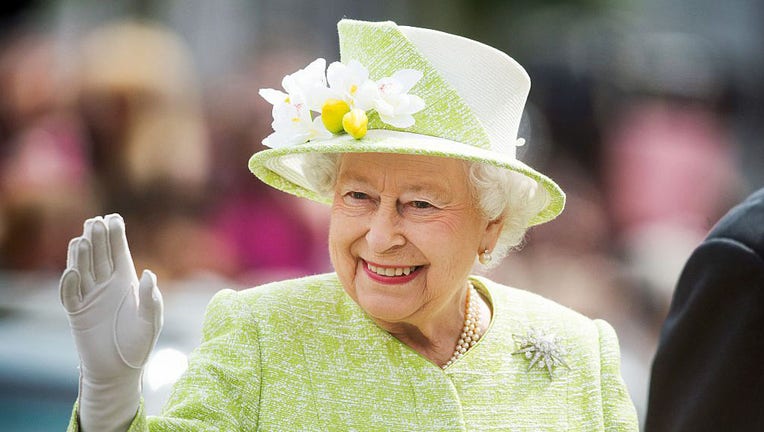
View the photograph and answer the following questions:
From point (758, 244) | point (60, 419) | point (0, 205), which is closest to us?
point (758, 244)

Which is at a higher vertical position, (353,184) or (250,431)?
(353,184)

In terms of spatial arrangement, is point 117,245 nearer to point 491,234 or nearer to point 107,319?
point 107,319

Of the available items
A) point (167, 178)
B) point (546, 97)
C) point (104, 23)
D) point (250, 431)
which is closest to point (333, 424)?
point (250, 431)

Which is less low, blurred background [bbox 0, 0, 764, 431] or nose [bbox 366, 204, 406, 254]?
nose [bbox 366, 204, 406, 254]

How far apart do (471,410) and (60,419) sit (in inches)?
59.6

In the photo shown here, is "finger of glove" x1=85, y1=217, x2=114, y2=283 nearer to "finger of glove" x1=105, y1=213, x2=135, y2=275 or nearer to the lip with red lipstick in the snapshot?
"finger of glove" x1=105, y1=213, x2=135, y2=275

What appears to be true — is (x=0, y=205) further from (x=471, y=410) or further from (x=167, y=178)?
(x=471, y=410)

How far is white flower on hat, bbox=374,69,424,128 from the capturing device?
3.01 meters

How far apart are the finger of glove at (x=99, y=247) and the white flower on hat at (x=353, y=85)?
28.7 inches

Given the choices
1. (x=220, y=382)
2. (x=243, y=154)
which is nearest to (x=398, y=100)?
(x=220, y=382)

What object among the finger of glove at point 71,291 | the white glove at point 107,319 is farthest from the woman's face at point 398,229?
the finger of glove at point 71,291

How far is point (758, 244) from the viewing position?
2691 mm

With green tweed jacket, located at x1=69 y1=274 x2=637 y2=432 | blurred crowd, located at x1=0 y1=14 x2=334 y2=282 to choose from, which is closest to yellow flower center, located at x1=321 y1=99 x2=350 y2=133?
green tweed jacket, located at x1=69 y1=274 x2=637 y2=432

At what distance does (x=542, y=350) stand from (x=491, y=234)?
34 centimetres
